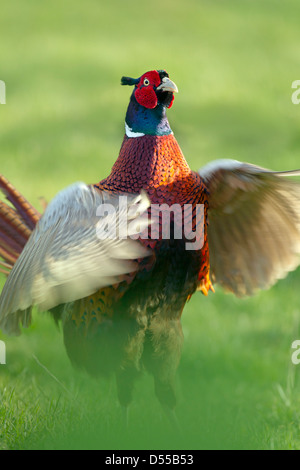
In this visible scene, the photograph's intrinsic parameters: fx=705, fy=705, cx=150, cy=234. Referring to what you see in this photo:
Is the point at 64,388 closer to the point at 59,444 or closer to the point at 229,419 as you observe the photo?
the point at 59,444

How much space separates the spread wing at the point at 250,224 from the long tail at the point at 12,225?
55cm

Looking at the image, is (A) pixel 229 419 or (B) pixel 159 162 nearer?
(B) pixel 159 162

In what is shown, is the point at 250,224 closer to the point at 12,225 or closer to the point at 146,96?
the point at 146,96

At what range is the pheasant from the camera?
1575 mm

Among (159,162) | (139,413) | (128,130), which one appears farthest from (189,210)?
(139,413)

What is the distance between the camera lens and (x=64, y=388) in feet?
6.61

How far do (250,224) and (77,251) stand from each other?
1.78ft

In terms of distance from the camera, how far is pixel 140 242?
1623 mm

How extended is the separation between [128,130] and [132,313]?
0.44 metres

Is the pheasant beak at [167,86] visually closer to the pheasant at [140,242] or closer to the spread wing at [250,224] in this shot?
the pheasant at [140,242]

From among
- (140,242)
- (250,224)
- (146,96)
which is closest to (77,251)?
(140,242)

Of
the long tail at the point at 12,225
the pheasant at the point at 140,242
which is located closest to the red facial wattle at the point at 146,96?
the pheasant at the point at 140,242

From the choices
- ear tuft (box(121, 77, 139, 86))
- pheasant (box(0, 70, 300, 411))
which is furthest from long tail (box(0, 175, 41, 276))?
ear tuft (box(121, 77, 139, 86))

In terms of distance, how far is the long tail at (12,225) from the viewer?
2033 millimetres
